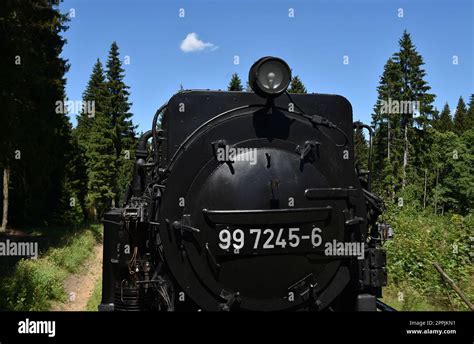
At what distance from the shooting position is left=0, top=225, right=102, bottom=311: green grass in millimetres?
9508

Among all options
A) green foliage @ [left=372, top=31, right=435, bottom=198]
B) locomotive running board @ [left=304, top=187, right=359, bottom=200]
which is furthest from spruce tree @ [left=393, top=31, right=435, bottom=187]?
locomotive running board @ [left=304, top=187, right=359, bottom=200]

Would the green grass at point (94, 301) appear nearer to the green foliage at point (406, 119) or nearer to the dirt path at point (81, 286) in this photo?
the dirt path at point (81, 286)

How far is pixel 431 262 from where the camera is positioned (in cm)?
938

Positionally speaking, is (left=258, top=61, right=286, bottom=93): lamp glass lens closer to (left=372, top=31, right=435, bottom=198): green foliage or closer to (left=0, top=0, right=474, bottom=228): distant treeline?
(left=0, top=0, right=474, bottom=228): distant treeline

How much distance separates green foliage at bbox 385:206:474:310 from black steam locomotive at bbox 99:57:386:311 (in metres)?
5.52

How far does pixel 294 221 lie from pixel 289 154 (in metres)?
0.56

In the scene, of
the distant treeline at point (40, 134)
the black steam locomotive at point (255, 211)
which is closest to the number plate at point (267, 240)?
the black steam locomotive at point (255, 211)

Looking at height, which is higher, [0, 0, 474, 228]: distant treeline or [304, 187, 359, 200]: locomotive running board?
[0, 0, 474, 228]: distant treeline

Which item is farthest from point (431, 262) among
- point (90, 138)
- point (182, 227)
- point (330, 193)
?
point (90, 138)

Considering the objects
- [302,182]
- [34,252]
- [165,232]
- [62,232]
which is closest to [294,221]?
[302,182]

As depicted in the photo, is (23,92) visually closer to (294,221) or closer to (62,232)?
(62,232)

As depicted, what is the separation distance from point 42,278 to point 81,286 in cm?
203

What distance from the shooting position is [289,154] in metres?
3.56

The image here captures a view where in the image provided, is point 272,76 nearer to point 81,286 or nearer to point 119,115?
point 81,286
